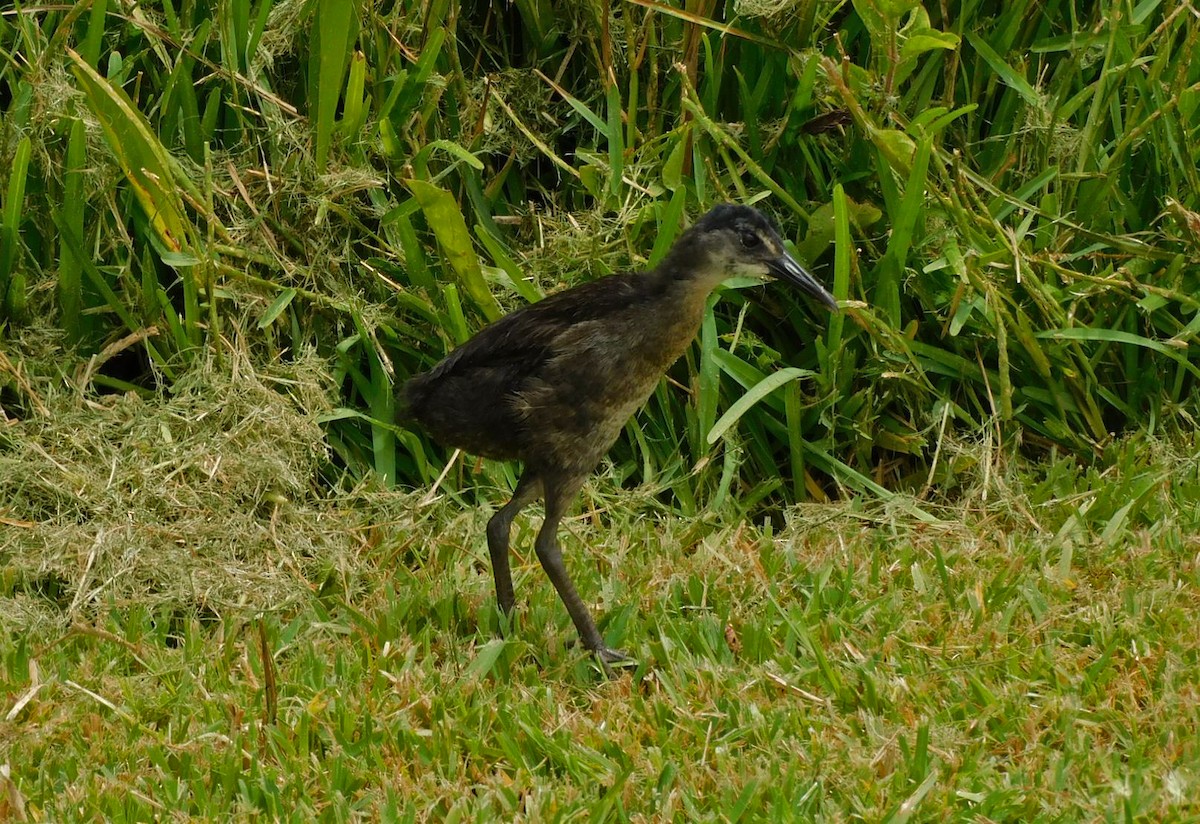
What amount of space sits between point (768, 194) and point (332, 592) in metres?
2.02

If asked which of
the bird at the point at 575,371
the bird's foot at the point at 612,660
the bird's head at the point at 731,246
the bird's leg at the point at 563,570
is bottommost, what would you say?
the bird's foot at the point at 612,660

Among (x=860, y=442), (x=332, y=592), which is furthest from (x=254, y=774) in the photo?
(x=860, y=442)

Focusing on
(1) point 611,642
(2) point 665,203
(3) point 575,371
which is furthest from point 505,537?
(2) point 665,203

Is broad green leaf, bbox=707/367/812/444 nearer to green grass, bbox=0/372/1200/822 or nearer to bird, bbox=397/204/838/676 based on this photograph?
green grass, bbox=0/372/1200/822

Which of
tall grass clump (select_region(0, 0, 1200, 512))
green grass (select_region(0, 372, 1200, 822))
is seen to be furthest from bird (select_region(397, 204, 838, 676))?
tall grass clump (select_region(0, 0, 1200, 512))

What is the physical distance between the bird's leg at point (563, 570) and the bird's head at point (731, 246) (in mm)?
704

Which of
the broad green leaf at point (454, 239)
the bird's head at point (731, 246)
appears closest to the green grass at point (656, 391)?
the broad green leaf at point (454, 239)

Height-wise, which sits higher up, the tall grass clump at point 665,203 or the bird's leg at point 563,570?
the tall grass clump at point 665,203

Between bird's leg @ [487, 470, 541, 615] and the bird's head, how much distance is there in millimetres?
742

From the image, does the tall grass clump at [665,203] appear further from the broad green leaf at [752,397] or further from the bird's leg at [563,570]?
the bird's leg at [563,570]

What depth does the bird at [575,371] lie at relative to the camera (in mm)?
4574

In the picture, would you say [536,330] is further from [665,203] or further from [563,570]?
[665,203]

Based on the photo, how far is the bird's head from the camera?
15.2 feet

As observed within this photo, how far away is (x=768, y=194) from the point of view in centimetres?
575
